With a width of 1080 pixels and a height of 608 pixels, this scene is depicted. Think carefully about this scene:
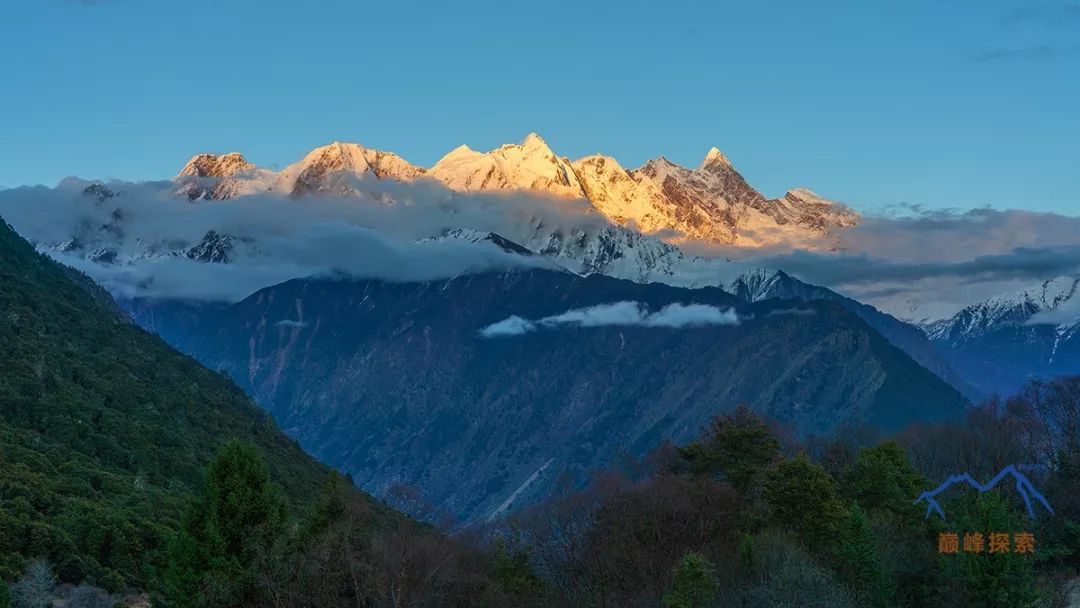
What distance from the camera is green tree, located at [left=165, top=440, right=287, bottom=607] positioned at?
5141 centimetres

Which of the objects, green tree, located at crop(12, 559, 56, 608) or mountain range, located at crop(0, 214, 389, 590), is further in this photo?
mountain range, located at crop(0, 214, 389, 590)

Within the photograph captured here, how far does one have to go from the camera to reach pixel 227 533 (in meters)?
53.6

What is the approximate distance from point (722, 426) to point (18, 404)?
81.9 m

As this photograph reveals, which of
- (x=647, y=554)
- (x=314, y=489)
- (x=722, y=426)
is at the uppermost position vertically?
(x=722, y=426)

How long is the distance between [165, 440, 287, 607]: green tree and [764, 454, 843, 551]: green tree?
37.5 meters

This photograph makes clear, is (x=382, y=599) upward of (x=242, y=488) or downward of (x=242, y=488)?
downward

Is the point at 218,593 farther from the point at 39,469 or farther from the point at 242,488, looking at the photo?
the point at 39,469

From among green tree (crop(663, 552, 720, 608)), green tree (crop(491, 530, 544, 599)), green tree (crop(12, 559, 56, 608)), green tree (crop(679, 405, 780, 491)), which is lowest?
green tree (crop(491, 530, 544, 599))

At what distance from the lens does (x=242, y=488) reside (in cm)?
5412

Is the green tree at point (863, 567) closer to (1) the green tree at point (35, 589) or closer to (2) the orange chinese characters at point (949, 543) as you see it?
(2) the orange chinese characters at point (949, 543)

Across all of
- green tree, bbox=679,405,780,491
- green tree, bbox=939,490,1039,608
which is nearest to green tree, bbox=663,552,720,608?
green tree, bbox=939,490,1039,608

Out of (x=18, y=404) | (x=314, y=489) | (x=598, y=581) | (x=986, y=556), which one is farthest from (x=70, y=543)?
(x=314, y=489)

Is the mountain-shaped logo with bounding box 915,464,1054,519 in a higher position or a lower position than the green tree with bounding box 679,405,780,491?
lower

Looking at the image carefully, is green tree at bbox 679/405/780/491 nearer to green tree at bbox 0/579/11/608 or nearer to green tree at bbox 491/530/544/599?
green tree at bbox 491/530/544/599
